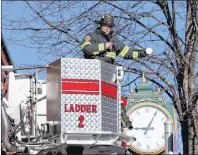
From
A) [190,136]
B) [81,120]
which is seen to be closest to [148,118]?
[190,136]

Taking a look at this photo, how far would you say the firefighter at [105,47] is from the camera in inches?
381

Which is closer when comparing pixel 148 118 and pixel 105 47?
pixel 105 47

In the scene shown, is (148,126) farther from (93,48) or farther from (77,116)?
(77,116)

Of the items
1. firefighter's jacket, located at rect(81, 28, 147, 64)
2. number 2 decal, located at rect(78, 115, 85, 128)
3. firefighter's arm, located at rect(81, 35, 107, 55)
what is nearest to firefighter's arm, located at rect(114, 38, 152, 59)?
firefighter's jacket, located at rect(81, 28, 147, 64)

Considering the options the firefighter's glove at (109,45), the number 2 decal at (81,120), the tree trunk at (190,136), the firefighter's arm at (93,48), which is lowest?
the tree trunk at (190,136)

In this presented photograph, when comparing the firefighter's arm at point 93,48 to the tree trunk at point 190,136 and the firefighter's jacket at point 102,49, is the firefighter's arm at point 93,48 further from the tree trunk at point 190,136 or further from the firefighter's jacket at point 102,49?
the tree trunk at point 190,136

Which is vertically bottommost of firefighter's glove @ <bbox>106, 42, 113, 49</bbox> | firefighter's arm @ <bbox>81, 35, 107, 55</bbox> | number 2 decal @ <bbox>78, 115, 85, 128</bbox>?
number 2 decal @ <bbox>78, 115, 85, 128</bbox>

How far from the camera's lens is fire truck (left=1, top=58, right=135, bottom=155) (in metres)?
9.32

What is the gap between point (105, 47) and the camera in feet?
31.8

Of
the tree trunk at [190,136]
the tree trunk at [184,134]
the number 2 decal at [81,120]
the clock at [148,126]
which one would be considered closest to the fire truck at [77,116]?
the number 2 decal at [81,120]

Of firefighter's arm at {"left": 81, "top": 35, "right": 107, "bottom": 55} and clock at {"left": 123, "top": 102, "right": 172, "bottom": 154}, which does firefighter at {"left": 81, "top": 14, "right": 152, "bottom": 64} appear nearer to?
firefighter's arm at {"left": 81, "top": 35, "right": 107, "bottom": 55}

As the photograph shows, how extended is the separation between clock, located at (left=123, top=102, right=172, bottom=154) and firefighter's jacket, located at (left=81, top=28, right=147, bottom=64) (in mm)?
1825

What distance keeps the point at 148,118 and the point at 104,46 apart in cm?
269

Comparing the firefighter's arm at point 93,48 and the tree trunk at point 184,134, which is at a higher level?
the firefighter's arm at point 93,48
